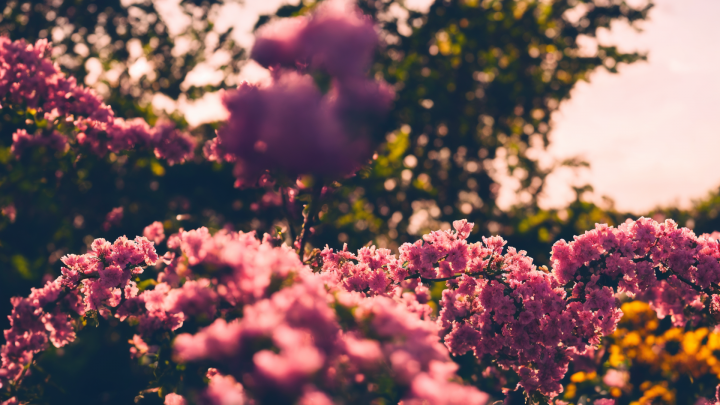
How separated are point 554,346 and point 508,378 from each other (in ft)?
3.37

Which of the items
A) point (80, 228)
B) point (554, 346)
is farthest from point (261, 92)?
point (80, 228)

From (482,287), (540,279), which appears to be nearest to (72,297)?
(482,287)

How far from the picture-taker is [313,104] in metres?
1.62

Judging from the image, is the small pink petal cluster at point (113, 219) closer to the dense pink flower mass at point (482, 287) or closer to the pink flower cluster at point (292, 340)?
the dense pink flower mass at point (482, 287)

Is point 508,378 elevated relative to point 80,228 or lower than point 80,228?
lower

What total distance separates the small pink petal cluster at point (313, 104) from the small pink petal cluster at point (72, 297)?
157 cm

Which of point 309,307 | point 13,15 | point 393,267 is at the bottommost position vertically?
point 309,307

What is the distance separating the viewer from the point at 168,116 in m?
7.28

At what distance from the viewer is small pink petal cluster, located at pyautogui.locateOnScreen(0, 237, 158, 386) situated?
9.68 feet

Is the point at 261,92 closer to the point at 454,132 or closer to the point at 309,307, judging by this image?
the point at 309,307

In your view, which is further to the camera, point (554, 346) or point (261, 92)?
point (554, 346)

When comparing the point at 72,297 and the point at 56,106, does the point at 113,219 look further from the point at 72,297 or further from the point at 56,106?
the point at 72,297

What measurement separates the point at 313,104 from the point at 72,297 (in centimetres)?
269

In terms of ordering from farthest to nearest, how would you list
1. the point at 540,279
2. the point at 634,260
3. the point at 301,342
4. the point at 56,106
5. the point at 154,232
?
the point at 154,232
the point at 56,106
the point at 634,260
the point at 540,279
the point at 301,342
